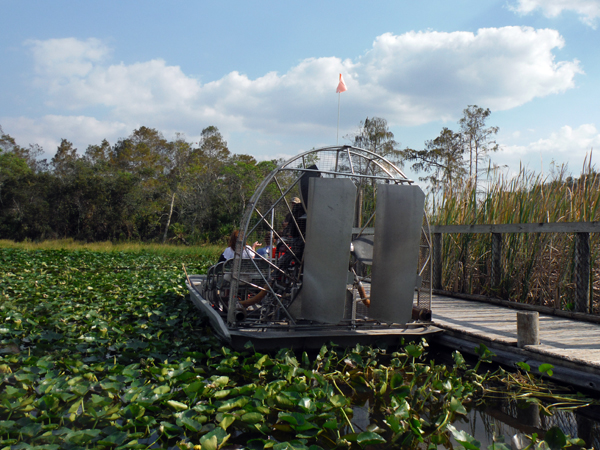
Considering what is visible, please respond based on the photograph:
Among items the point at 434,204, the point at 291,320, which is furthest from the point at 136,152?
the point at 291,320

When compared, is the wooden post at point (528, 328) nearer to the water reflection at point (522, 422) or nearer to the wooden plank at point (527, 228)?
the water reflection at point (522, 422)

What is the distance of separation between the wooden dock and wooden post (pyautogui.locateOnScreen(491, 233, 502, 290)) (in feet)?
1.48

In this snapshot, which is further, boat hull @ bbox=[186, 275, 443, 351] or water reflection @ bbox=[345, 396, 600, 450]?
boat hull @ bbox=[186, 275, 443, 351]

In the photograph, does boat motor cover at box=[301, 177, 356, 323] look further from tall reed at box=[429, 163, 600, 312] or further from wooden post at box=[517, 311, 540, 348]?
tall reed at box=[429, 163, 600, 312]

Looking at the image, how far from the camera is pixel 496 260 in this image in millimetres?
5941

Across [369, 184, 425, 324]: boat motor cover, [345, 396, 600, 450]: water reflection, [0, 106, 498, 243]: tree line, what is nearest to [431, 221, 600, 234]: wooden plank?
[369, 184, 425, 324]: boat motor cover

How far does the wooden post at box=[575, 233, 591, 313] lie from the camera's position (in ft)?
15.5

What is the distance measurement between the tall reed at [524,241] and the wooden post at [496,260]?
0.22 feet

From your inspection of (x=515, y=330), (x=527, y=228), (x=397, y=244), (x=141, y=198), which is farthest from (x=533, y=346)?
(x=141, y=198)

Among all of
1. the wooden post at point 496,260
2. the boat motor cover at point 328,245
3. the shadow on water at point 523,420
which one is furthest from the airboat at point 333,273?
the wooden post at point 496,260

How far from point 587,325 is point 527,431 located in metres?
2.27

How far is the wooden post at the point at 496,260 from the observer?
5922mm

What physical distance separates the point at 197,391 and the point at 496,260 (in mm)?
4648

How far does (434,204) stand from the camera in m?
7.75
